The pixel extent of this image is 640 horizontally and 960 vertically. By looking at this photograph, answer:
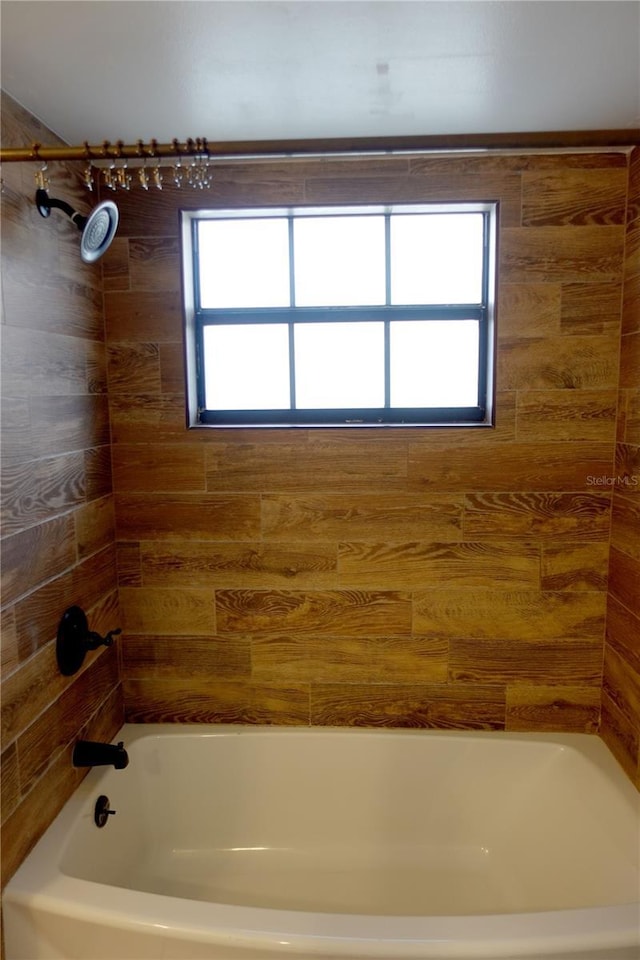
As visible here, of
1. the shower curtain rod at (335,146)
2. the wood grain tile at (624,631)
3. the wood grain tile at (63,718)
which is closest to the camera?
the shower curtain rod at (335,146)

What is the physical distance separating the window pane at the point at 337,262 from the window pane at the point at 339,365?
0.09 meters

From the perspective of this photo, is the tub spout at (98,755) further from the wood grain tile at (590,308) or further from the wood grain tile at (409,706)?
the wood grain tile at (590,308)

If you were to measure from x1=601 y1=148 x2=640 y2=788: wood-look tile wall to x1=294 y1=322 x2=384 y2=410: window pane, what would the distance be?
77 cm

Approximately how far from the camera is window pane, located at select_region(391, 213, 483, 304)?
1836 mm

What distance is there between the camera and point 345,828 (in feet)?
6.15

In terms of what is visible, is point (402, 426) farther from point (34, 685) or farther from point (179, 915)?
point (179, 915)

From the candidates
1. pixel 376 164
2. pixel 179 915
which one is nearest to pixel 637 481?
pixel 376 164

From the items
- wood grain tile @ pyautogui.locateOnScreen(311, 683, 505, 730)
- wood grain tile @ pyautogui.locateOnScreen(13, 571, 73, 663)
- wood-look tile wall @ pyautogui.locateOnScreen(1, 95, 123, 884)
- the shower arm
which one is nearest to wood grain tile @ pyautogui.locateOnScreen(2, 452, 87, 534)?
wood-look tile wall @ pyautogui.locateOnScreen(1, 95, 123, 884)

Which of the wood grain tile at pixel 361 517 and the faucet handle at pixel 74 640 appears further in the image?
the wood grain tile at pixel 361 517

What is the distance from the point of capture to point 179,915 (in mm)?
1238

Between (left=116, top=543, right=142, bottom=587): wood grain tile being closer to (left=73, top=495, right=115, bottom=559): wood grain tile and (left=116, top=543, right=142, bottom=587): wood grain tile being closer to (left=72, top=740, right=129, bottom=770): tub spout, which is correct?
(left=73, top=495, right=115, bottom=559): wood grain tile

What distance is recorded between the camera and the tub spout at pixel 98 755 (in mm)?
1577

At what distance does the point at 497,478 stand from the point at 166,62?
4.71 ft

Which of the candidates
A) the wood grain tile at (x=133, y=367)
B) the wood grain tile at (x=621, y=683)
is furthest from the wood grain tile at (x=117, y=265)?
the wood grain tile at (x=621, y=683)
